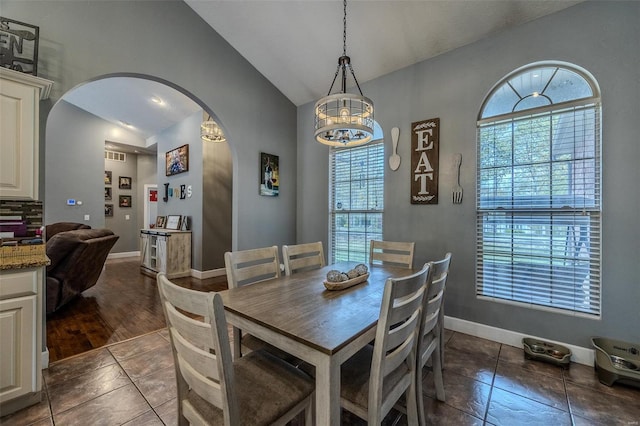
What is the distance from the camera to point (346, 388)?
4.00ft

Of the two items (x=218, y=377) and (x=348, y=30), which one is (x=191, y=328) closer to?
(x=218, y=377)

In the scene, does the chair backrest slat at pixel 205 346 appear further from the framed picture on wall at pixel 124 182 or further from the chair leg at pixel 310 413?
the framed picture on wall at pixel 124 182

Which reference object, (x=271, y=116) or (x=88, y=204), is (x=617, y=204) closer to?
(x=271, y=116)

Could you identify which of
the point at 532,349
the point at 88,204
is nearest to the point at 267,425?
the point at 532,349

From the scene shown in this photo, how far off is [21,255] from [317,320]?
190 cm

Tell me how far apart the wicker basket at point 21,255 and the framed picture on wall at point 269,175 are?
2362 mm

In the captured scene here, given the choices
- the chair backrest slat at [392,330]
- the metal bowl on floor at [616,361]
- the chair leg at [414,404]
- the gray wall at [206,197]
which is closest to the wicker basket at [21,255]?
the chair backrest slat at [392,330]

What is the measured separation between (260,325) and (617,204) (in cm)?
280

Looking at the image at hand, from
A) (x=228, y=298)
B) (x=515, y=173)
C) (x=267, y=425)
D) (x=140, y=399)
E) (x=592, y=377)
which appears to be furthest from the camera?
(x=515, y=173)

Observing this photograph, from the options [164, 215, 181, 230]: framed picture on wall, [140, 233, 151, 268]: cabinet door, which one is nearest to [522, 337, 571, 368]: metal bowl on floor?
[164, 215, 181, 230]: framed picture on wall

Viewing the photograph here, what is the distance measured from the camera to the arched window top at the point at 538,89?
7.44ft

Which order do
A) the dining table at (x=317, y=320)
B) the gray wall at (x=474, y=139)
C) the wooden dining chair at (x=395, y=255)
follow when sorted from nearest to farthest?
the dining table at (x=317, y=320) → the gray wall at (x=474, y=139) → the wooden dining chair at (x=395, y=255)

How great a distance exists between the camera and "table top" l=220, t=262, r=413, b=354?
1.09 metres

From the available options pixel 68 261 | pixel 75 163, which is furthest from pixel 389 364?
pixel 75 163
